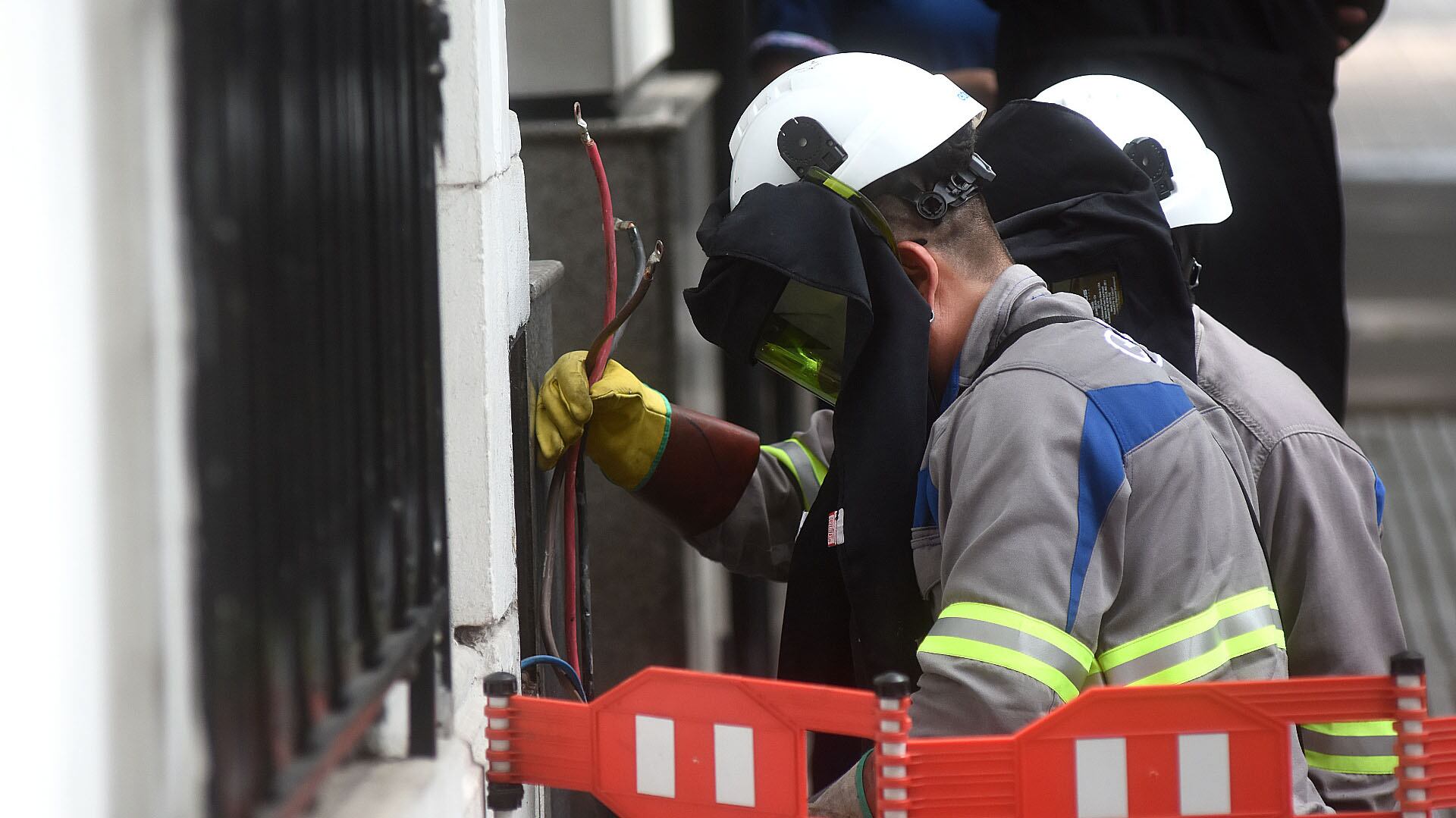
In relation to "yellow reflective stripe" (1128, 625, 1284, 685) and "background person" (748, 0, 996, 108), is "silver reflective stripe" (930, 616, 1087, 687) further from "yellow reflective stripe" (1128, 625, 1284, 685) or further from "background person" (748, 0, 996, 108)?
"background person" (748, 0, 996, 108)

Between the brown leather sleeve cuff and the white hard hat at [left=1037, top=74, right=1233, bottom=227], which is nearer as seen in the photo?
the brown leather sleeve cuff

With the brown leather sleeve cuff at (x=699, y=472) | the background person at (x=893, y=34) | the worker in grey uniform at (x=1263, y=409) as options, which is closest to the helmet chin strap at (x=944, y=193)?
the worker in grey uniform at (x=1263, y=409)

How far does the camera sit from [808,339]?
Result: 7.68 feet

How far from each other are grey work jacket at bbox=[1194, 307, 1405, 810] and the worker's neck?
19.7 inches

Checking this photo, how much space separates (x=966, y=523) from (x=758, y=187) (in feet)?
1.99

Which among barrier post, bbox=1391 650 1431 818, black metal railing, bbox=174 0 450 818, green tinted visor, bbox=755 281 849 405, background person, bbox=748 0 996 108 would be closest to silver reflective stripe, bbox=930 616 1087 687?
barrier post, bbox=1391 650 1431 818

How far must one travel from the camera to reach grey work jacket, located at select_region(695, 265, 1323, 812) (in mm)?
1793

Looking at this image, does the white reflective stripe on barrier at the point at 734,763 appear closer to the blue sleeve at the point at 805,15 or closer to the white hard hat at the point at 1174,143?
the white hard hat at the point at 1174,143

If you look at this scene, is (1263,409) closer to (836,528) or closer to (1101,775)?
(836,528)

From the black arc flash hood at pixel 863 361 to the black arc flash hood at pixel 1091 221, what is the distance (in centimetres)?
43

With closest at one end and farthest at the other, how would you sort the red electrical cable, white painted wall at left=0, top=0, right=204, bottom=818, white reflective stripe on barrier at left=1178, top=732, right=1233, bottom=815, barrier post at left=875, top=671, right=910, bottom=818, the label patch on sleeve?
white painted wall at left=0, top=0, right=204, bottom=818, barrier post at left=875, top=671, right=910, bottom=818, white reflective stripe on barrier at left=1178, top=732, right=1233, bottom=815, the label patch on sleeve, the red electrical cable

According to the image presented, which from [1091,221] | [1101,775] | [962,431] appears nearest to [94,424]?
[1101,775]

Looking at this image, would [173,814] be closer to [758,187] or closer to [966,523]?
[966,523]

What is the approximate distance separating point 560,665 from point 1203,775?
3.10ft
